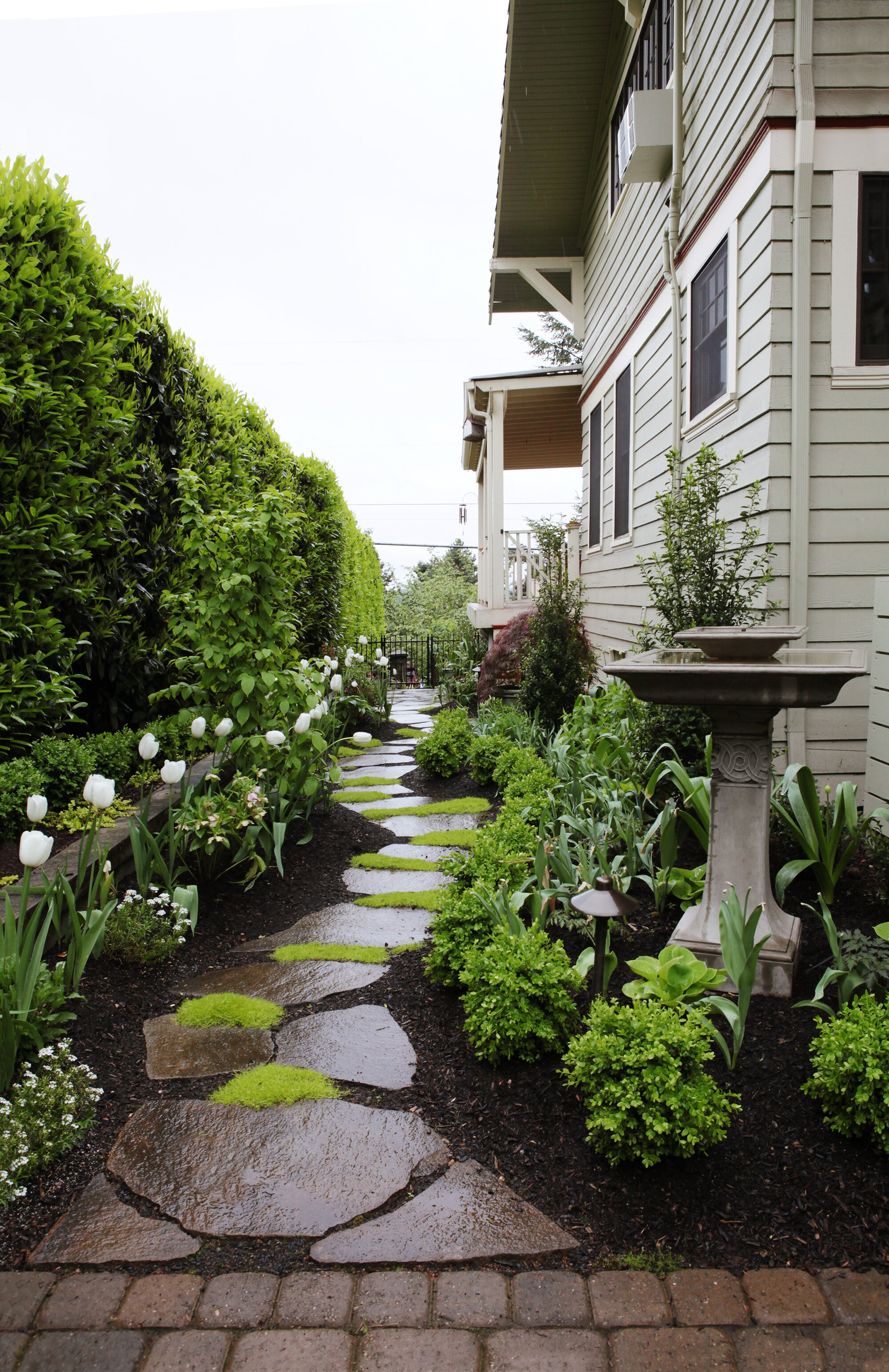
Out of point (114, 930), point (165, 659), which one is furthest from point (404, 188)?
point (114, 930)

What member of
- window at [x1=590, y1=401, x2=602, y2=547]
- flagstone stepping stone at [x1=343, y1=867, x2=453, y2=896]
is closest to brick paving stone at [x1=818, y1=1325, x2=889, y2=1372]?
flagstone stepping stone at [x1=343, y1=867, x2=453, y2=896]

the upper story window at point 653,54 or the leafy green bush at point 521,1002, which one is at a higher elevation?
the upper story window at point 653,54

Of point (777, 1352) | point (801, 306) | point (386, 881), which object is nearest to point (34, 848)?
point (777, 1352)

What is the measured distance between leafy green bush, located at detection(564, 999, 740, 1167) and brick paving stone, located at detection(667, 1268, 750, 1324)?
0.20 metres

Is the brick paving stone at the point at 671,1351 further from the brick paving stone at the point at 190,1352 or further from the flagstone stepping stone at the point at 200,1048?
the flagstone stepping stone at the point at 200,1048

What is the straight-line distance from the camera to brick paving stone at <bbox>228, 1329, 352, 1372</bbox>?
55.6 inches

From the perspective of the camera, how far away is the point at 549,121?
8.22 metres

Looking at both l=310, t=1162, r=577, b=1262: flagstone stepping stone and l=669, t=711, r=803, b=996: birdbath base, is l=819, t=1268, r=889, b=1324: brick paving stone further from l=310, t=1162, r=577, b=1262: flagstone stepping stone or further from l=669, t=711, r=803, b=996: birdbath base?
l=669, t=711, r=803, b=996: birdbath base

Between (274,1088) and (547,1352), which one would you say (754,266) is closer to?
(274,1088)

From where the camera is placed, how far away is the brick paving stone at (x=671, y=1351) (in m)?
1.41

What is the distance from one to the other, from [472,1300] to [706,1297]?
44 centimetres

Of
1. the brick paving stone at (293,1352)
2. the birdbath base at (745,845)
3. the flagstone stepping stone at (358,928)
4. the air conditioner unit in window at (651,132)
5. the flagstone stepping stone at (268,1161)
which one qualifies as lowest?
the brick paving stone at (293,1352)

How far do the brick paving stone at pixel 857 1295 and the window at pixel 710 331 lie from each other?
4.22 m

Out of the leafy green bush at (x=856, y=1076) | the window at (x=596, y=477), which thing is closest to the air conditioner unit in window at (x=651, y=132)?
the window at (x=596, y=477)
